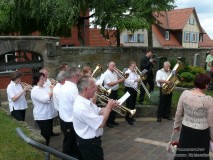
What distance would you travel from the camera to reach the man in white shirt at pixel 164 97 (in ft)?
29.6

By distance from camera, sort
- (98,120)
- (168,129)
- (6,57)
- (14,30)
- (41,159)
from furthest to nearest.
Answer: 1. (14,30)
2. (6,57)
3. (168,129)
4. (41,159)
5. (98,120)

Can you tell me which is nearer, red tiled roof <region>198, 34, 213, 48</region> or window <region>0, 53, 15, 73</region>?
window <region>0, 53, 15, 73</region>

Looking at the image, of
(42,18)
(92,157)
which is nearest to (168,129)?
(92,157)

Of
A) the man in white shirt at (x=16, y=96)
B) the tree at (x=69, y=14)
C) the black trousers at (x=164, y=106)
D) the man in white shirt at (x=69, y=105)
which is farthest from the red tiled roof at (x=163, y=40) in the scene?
the man in white shirt at (x=69, y=105)

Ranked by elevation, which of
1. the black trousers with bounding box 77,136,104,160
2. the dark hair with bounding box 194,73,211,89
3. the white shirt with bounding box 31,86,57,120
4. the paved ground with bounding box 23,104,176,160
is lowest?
the paved ground with bounding box 23,104,176,160

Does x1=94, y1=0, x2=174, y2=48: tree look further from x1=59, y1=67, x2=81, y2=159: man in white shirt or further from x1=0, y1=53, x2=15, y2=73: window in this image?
x1=59, y1=67, x2=81, y2=159: man in white shirt

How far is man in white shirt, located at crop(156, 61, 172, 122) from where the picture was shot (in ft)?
29.6

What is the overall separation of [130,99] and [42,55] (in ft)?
12.9

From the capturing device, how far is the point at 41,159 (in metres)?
4.83

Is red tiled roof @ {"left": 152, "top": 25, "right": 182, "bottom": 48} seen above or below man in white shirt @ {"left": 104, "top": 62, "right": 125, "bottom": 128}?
above

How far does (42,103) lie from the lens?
6.43 meters

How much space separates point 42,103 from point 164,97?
409cm

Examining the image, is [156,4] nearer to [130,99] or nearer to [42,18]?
[42,18]

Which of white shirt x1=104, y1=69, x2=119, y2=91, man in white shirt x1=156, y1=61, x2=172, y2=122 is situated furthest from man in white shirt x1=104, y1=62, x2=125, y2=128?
man in white shirt x1=156, y1=61, x2=172, y2=122
